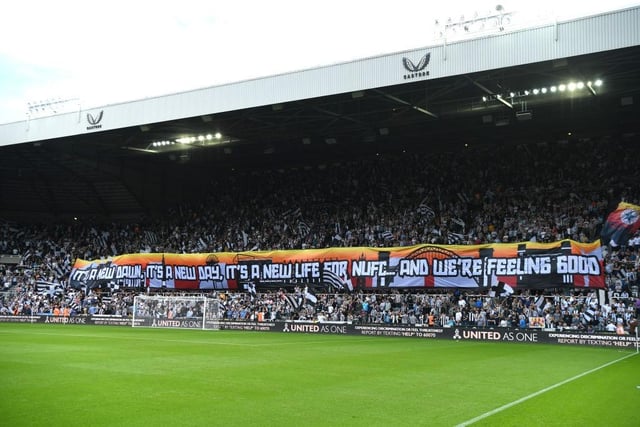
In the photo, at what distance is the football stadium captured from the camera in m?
11.6

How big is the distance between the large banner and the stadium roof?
7.92 metres

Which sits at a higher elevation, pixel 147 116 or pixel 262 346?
pixel 147 116

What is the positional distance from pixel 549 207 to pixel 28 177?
137 feet

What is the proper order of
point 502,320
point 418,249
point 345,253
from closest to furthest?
1. point 502,320
2. point 418,249
3. point 345,253

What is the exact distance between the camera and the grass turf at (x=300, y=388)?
8.74 meters

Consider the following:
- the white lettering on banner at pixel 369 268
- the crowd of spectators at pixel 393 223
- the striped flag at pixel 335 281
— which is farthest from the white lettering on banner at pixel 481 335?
the striped flag at pixel 335 281

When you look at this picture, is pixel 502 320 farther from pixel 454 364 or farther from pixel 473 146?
pixel 473 146

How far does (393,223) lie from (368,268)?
263 inches

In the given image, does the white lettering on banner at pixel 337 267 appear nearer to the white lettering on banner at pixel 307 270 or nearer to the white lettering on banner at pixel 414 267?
the white lettering on banner at pixel 307 270

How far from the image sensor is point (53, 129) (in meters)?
40.3

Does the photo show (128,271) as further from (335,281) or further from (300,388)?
(300,388)

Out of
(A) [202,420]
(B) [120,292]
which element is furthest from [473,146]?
(A) [202,420]

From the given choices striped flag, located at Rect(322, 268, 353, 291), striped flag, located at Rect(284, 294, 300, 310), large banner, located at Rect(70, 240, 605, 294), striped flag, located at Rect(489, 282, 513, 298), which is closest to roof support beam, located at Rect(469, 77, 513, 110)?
large banner, located at Rect(70, 240, 605, 294)

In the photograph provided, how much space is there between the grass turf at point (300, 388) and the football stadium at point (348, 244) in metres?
0.09
